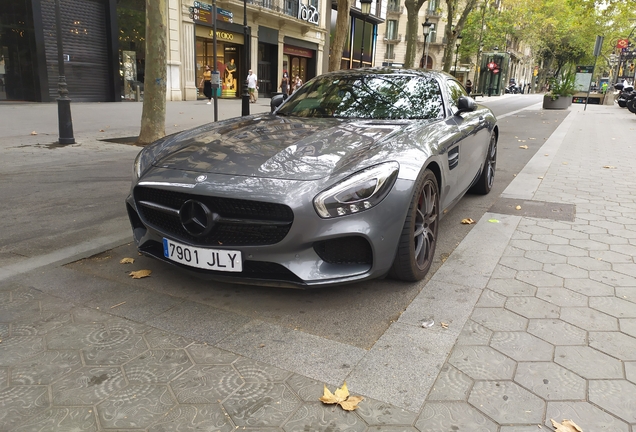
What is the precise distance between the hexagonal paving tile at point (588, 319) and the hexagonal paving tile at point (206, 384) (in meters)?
1.93

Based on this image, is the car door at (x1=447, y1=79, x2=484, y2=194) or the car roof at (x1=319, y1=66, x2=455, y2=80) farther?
the car roof at (x1=319, y1=66, x2=455, y2=80)

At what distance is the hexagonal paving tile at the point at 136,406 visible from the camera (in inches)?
76.0

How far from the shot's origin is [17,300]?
2.98 meters

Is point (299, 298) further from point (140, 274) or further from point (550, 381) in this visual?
point (550, 381)

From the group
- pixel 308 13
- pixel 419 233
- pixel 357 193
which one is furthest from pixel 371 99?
pixel 308 13

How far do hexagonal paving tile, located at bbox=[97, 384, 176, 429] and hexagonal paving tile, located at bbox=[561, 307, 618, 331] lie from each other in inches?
87.7

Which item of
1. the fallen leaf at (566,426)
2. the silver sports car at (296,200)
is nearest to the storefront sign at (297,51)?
the silver sports car at (296,200)

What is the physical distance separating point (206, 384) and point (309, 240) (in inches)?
34.8

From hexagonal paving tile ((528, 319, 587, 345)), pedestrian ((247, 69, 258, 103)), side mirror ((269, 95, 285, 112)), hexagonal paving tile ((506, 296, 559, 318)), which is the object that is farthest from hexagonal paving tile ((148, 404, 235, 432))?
pedestrian ((247, 69, 258, 103))

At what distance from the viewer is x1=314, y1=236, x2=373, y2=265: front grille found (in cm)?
272

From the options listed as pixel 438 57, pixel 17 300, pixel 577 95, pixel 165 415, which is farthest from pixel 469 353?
pixel 438 57

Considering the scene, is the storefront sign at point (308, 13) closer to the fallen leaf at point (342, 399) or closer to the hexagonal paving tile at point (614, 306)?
the hexagonal paving tile at point (614, 306)

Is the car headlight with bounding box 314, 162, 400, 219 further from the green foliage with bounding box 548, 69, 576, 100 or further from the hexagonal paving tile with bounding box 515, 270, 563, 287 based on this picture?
the green foliage with bounding box 548, 69, 576, 100

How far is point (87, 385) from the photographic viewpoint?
216 cm
